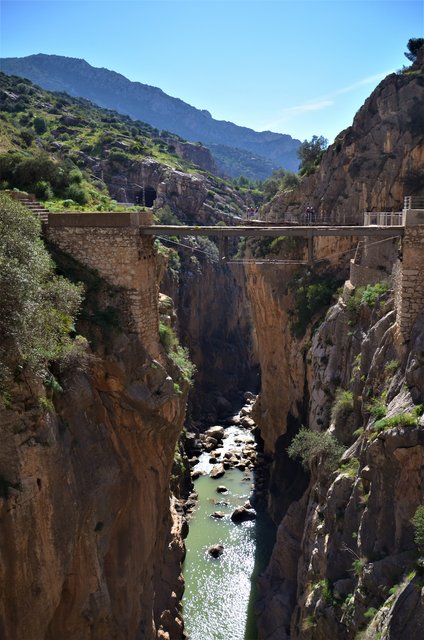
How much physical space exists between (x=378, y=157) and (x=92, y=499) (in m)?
26.1

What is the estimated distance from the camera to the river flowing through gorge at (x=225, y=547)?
2519cm

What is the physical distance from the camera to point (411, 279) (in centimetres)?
1866

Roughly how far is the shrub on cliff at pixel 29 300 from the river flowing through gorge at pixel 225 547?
15.4 metres

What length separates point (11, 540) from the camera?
13.0m

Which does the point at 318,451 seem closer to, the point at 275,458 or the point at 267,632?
the point at 267,632

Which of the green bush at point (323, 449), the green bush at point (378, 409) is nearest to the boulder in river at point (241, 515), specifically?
the green bush at point (323, 449)

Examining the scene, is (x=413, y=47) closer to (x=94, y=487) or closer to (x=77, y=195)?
(x=77, y=195)

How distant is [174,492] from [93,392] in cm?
1505

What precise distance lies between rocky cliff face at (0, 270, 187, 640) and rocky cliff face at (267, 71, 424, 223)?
16.8m

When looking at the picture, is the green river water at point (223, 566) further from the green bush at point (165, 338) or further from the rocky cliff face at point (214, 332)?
the rocky cliff face at point (214, 332)

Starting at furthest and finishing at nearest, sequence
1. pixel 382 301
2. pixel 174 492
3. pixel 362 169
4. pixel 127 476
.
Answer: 1. pixel 362 169
2. pixel 174 492
3. pixel 382 301
4. pixel 127 476

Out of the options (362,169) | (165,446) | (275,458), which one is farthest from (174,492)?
(362,169)

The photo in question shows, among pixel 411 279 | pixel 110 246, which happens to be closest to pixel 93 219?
pixel 110 246

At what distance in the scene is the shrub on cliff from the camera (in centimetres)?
1389
